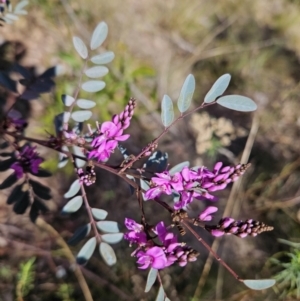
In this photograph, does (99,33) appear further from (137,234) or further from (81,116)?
(137,234)

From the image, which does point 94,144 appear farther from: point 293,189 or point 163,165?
point 293,189

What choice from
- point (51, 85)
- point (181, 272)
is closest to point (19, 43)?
point (51, 85)

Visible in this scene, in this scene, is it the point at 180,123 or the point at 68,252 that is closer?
the point at 68,252

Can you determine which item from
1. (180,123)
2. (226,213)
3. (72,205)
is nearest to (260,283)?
(72,205)

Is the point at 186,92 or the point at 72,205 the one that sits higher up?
the point at 186,92

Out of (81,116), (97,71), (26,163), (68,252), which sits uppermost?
(97,71)

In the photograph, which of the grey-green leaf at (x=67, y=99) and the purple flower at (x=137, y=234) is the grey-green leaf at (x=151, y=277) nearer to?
the purple flower at (x=137, y=234)

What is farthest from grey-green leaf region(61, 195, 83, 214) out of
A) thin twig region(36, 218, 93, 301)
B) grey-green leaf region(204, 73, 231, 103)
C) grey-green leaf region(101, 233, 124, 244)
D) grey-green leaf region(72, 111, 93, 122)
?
thin twig region(36, 218, 93, 301)
